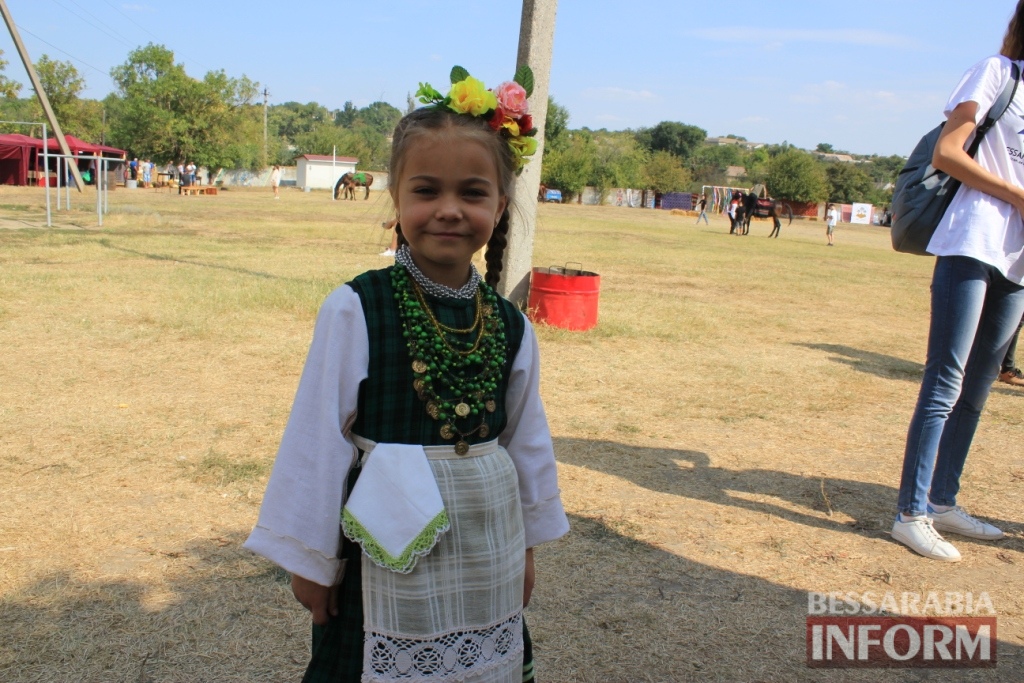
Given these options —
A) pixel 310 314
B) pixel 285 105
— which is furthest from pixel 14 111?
pixel 285 105

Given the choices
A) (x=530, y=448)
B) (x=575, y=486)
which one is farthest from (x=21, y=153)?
(x=530, y=448)

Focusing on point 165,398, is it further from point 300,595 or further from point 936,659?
point 936,659

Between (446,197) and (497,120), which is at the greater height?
(497,120)

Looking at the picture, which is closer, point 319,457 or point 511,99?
point 319,457

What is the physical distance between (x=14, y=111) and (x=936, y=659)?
70.6 m

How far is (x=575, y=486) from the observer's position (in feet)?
12.2

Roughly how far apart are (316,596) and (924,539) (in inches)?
99.6

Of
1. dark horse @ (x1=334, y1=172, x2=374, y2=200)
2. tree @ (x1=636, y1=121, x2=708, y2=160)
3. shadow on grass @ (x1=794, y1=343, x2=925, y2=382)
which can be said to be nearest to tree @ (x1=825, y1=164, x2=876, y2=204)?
tree @ (x1=636, y1=121, x2=708, y2=160)

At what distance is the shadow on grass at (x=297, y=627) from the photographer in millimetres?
2266

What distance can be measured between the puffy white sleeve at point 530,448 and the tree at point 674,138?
106 meters

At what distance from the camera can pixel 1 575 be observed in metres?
2.67

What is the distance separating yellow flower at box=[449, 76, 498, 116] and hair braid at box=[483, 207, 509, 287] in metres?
0.24

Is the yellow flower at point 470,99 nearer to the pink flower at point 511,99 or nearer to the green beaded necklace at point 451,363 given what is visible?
the pink flower at point 511,99

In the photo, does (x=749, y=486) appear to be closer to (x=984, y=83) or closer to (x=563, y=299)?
(x=984, y=83)
